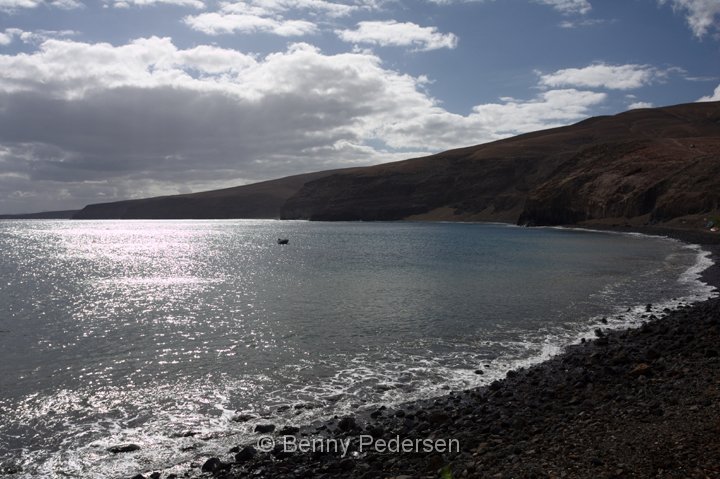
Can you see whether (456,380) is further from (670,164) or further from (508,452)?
(670,164)

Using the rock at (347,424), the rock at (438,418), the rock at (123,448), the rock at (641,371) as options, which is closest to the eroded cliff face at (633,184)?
the rock at (641,371)

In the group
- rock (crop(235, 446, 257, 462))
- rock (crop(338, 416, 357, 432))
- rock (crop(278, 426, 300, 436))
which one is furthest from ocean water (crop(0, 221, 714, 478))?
rock (crop(338, 416, 357, 432))

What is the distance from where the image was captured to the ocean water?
46.7ft

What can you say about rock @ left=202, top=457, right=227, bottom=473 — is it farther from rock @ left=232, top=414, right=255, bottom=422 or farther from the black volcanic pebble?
rock @ left=232, top=414, right=255, bottom=422

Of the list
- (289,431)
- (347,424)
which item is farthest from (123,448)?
(347,424)

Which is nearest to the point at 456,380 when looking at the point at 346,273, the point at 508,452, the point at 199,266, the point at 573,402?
the point at 573,402

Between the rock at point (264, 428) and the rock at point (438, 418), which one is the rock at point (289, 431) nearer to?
the rock at point (264, 428)

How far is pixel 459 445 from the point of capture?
38.8 ft

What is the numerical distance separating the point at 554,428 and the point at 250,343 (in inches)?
577

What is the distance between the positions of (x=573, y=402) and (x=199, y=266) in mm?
54856

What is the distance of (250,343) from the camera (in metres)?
23.4

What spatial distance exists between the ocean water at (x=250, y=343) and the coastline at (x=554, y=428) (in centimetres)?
142

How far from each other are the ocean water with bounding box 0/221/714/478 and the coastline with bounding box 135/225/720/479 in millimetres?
1425

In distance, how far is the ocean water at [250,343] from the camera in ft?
46.7
